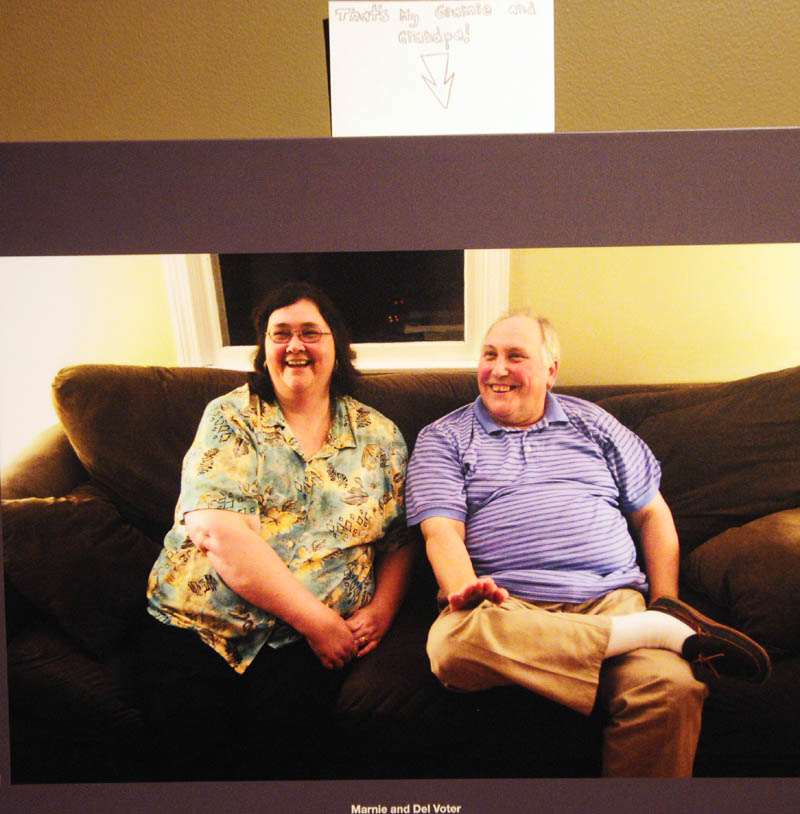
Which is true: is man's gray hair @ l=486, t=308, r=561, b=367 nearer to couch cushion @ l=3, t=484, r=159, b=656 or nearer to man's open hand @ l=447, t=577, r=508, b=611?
man's open hand @ l=447, t=577, r=508, b=611

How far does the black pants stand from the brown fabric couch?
1cm

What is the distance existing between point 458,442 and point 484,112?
1.31ft

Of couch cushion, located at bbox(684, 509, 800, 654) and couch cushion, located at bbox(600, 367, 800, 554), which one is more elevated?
couch cushion, located at bbox(600, 367, 800, 554)

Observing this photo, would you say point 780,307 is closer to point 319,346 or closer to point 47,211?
point 319,346

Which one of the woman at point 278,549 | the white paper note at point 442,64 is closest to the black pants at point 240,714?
the woman at point 278,549

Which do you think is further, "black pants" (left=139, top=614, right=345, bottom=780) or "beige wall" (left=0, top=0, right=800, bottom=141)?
"beige wall" (left=0, top=0, right=800, bottom=141)

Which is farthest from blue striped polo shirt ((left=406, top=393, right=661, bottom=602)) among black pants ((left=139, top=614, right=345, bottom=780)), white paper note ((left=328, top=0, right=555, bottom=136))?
white paper note ((left=328, top=0, right=555, bottom=136))

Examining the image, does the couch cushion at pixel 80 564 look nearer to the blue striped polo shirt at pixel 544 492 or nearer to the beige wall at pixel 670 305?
the blue striped polo shirt at pixel 544 492

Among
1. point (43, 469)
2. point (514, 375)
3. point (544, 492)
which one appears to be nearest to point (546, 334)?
point (514, 375)

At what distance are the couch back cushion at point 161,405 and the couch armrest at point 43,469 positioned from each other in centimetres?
2

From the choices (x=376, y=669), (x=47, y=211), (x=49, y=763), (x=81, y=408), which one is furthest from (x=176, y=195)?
(x=49, y=763)

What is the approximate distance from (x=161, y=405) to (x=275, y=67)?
54 centimetres

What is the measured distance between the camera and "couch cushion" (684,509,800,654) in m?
0.74

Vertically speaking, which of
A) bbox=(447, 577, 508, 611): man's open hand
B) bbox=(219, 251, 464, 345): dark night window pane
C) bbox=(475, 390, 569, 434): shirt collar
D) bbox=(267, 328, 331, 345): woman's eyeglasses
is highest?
bbox=(219, 251, 464, 345): dark night window pane
